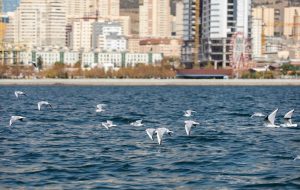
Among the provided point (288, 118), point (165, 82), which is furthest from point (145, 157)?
point (165, 82)

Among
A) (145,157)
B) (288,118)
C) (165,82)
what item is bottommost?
(165,82)

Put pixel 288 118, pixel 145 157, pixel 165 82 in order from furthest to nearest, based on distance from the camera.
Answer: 1. pixel 165 82
2. pixel 288 118
3. pixel 145 157

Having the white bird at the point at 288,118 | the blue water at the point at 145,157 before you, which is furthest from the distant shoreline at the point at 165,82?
the white bird at the point at 288,118

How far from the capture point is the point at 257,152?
29.0 meters

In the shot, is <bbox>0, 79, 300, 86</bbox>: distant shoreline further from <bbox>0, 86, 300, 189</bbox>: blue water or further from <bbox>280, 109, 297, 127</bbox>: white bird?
<bbox>280, 109, 297, 127</bbox>: white bird

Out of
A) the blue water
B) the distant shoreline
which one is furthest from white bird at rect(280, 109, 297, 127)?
the distant shoreline

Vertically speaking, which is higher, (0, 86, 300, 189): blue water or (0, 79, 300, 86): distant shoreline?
(0, 86, 300, 189): blue water

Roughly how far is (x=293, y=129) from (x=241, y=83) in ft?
463

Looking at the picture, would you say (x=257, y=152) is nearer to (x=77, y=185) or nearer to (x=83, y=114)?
(x=77, y=185)

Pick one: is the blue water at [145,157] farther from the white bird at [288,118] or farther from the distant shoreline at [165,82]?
the distant shoreline at [165,82]

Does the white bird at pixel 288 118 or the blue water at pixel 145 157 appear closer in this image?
the blue water at pixel 145 157

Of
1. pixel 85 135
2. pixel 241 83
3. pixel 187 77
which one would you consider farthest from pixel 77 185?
pixel 187 77

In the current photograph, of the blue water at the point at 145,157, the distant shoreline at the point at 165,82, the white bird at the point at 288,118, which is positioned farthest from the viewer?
the distant shoreline at the point at 165,82

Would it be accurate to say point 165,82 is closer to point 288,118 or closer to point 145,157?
point 288,118
